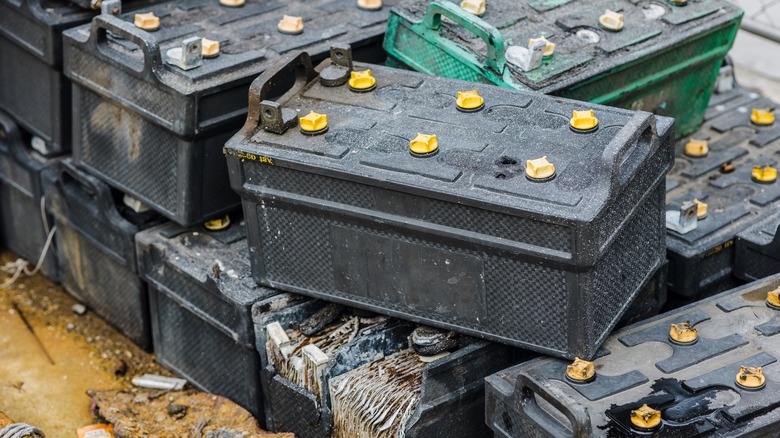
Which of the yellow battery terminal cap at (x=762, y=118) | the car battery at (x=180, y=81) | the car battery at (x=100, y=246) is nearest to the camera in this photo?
the car battery at (x=180, y=81)

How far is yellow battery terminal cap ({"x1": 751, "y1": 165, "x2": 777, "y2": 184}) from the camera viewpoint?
5.14m

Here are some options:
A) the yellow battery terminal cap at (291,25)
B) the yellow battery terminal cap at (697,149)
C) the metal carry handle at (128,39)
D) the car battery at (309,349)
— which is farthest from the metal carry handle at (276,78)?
the yellow battery terminal cap at (697,149)

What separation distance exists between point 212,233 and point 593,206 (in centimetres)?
191

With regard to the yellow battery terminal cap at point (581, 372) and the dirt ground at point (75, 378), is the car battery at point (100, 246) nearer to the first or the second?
the dirt ground at point (75, 378)

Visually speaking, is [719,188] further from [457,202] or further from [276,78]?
[276,78]

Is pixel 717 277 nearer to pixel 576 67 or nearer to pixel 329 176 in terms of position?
pixel 576 67

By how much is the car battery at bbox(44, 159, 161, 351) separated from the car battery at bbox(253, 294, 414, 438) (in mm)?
948

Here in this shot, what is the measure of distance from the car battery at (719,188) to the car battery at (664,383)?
0.46m

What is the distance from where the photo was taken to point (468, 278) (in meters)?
4.11

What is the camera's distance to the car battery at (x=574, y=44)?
473 cm

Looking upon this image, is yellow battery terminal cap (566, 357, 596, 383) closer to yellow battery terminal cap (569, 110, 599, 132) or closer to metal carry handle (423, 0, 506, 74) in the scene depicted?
yellow battery terminal cap (569, 110, 599, 132)

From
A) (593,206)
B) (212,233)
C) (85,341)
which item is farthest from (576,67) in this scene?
(85,341)

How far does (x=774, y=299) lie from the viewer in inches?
169

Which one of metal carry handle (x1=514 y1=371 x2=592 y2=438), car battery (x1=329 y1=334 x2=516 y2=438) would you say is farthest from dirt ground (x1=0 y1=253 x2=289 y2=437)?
metal carry handle (x1=514 y1=371 x2=592 y2=438)
